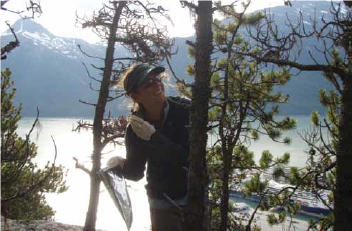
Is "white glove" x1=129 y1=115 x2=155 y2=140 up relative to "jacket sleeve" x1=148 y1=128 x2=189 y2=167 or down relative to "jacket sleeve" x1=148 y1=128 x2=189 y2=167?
up

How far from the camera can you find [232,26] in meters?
8.59

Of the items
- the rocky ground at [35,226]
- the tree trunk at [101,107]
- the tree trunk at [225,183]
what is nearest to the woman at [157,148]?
the tree trunk at [225,183]

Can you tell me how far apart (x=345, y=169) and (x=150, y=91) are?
2.50 m

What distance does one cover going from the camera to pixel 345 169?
359 cm

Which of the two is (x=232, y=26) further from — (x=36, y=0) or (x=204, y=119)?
(x=204, y=119)

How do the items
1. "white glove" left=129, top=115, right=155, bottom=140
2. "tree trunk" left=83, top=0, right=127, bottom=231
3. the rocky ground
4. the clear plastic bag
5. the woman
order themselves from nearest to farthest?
the clear plastic bag → "white glove" left=129, top=115, right=155, bottom=140 → the woman → the rocky ground → "tree trunk" left=83, top=0, right=127, bottom=231

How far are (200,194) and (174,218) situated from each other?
0.77 m

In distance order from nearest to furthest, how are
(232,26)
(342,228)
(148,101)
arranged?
1. (148,101)
2. (342,228)
3. (232,26)

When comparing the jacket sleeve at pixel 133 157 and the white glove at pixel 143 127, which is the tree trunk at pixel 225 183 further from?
the white glove at pixel 143 127

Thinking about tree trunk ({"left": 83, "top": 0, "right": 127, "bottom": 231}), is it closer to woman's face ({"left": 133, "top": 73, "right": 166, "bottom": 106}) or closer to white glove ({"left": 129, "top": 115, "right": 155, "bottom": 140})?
woman's face ({"left": 133, "top": 73, "right": 166, "bottom": 106})

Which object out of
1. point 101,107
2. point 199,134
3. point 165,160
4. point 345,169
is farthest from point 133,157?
point 101,107

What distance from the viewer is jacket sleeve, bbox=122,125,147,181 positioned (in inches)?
106

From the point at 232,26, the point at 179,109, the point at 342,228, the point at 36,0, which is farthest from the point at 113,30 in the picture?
the point at 342,228

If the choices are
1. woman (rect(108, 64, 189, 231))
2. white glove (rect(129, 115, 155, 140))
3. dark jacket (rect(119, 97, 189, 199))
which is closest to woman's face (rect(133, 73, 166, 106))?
woman (rect(108, 64, 189, 231))
